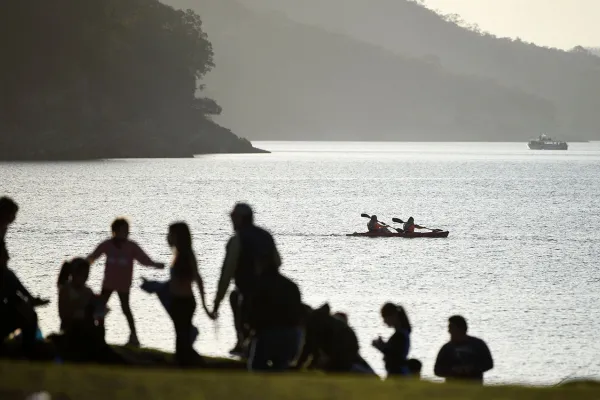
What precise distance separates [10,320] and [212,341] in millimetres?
20485

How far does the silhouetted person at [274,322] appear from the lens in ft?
38.3

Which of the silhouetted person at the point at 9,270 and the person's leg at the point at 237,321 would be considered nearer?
the silhouetted person at the point at 9,270

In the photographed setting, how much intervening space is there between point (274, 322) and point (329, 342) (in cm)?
136

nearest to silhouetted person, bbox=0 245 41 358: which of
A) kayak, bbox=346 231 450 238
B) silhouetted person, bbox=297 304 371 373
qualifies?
silhouetted person, bbox=297 304 371 373

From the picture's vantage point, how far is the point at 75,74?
176 meters

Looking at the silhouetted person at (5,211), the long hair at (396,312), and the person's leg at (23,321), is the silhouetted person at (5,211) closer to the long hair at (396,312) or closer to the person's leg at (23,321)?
the person's leg at (23,321)

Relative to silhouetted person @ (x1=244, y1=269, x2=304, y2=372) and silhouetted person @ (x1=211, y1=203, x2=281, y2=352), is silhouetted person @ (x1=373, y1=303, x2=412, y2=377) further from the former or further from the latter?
silhouetted person @ (x1=244, y1=269, x2=304, y2=372)

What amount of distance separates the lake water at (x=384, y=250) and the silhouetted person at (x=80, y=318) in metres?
16.1

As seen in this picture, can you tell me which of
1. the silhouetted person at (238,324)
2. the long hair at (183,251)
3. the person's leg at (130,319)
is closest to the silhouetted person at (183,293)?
the long hair at (183,251)

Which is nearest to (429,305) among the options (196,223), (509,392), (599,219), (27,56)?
(509,392)

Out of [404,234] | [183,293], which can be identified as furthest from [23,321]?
[404,234]

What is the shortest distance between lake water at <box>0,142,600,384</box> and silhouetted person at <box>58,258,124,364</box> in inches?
634

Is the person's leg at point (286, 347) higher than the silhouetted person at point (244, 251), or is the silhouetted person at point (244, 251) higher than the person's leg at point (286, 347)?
the silhouetted person at point (244, 251)

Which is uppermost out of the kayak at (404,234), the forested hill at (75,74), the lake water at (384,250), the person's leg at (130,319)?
the forested hill at (75,74)
